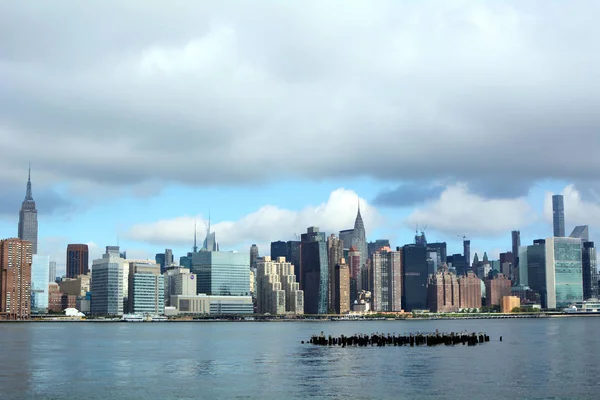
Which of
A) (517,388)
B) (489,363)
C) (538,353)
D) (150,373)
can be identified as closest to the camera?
(517,388)

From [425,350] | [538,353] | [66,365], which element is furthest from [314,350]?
[66,365]

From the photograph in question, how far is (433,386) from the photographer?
375ft

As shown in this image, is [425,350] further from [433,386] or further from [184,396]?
[184,396]

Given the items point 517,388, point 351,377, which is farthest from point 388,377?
point 517,388

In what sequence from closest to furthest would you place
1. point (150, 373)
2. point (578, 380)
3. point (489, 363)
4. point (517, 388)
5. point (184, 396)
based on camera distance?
point (184, 396) < point (517, 388) < point (578, 380) < point (150, 373) < point (489, 363)

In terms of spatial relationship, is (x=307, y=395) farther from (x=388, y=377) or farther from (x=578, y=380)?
(x=578, y=380)

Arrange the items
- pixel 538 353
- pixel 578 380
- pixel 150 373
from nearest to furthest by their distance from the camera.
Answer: pixel 578 380
pixel 150 373
pixel 538 353

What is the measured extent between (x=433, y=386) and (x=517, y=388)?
1085 centimetres

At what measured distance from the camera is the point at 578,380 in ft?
395

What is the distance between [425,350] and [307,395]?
81.8 metres

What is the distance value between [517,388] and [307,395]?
28.1m

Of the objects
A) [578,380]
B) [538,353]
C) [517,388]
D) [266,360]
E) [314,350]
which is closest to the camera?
[517,388]

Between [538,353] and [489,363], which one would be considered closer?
[489,363]

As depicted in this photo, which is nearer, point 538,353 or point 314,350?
point 538,353
